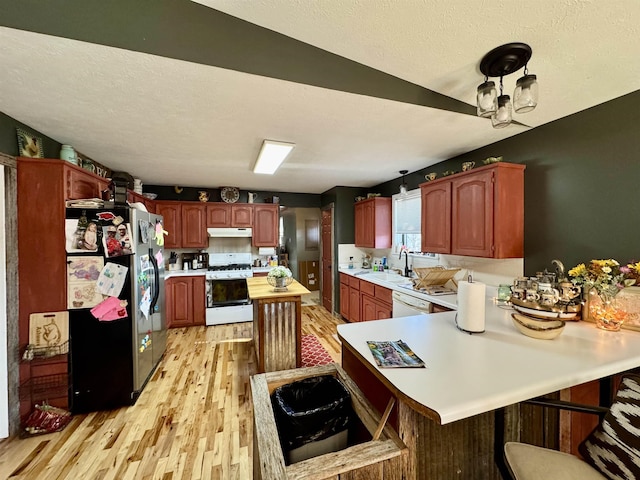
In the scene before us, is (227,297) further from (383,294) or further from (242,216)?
(383,294)

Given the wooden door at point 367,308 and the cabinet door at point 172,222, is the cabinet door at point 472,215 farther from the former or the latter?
the cabinet door at point 172,222

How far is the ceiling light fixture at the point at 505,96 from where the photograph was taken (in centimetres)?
125

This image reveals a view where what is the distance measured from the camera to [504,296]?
2.16m

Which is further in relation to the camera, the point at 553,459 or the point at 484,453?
the point at 484,453

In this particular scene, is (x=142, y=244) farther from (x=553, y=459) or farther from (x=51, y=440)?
(x=553, y=459)

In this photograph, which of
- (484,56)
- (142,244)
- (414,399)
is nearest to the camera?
(414,399)

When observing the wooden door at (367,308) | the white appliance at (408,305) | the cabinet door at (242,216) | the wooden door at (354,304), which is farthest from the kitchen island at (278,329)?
the cabinet door at (242,216)

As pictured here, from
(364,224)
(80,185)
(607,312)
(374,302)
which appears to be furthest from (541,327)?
(80,185)

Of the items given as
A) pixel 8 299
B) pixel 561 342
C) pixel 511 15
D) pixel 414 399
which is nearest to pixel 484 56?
pixel 511 15

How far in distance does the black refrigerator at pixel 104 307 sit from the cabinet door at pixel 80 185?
8.1 inches

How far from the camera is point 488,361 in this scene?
3.66 ft

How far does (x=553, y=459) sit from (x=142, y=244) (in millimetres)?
3108

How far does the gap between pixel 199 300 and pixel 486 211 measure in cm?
430

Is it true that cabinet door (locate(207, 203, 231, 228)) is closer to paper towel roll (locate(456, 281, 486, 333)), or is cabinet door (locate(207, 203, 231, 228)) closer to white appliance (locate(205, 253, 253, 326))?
white appliance (locate(205, 253, 253, 326))
